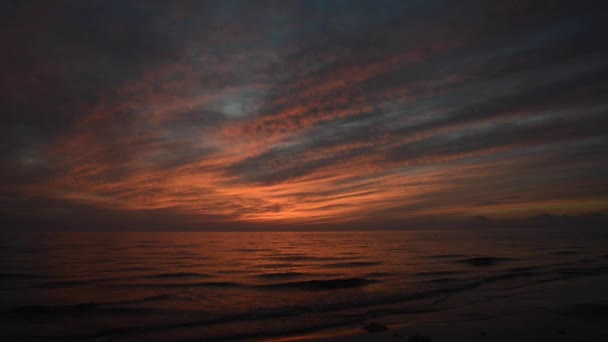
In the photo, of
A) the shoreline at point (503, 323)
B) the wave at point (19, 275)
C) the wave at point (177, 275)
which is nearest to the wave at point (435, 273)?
the shoreline at point (503, 323)

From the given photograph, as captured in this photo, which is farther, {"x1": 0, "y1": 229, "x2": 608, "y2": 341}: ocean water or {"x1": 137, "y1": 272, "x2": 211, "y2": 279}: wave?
{"x1": 137, "y1": 272, "x2": 211, "y2": 279}: wave

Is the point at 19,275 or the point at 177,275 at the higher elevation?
the point at 19,275

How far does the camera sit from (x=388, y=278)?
21219 millimetres

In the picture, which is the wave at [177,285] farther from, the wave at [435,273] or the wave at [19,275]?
the wave at [435,273]

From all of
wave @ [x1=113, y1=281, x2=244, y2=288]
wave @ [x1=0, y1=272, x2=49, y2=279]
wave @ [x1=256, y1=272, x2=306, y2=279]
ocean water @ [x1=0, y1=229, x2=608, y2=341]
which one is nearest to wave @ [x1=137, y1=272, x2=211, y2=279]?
ocean water @ [x1=0, y1=229, x2=608, y2=341]

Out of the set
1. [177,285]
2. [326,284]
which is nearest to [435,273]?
[326,284]

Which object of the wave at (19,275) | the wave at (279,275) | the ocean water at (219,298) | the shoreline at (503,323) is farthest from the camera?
the wave at (279,275)

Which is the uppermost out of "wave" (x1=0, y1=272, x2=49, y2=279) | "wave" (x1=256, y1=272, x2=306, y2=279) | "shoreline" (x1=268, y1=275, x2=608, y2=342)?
"wave" (x1=0, y1=272, x2=49, y2=279)

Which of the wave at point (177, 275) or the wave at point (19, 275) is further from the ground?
the wave at point (19, 275)

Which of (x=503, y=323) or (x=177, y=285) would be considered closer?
(x=503, y=323)

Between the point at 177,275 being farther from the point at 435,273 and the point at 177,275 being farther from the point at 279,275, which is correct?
the point at 435,273

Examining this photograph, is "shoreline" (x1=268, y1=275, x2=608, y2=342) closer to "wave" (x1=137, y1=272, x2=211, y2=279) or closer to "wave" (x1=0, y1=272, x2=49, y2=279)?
"wave" (x1=137, y1=272, x2=211, y2=279)

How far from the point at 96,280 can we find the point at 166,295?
7.68m

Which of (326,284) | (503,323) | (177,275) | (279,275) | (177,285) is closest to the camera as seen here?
(503,323)
